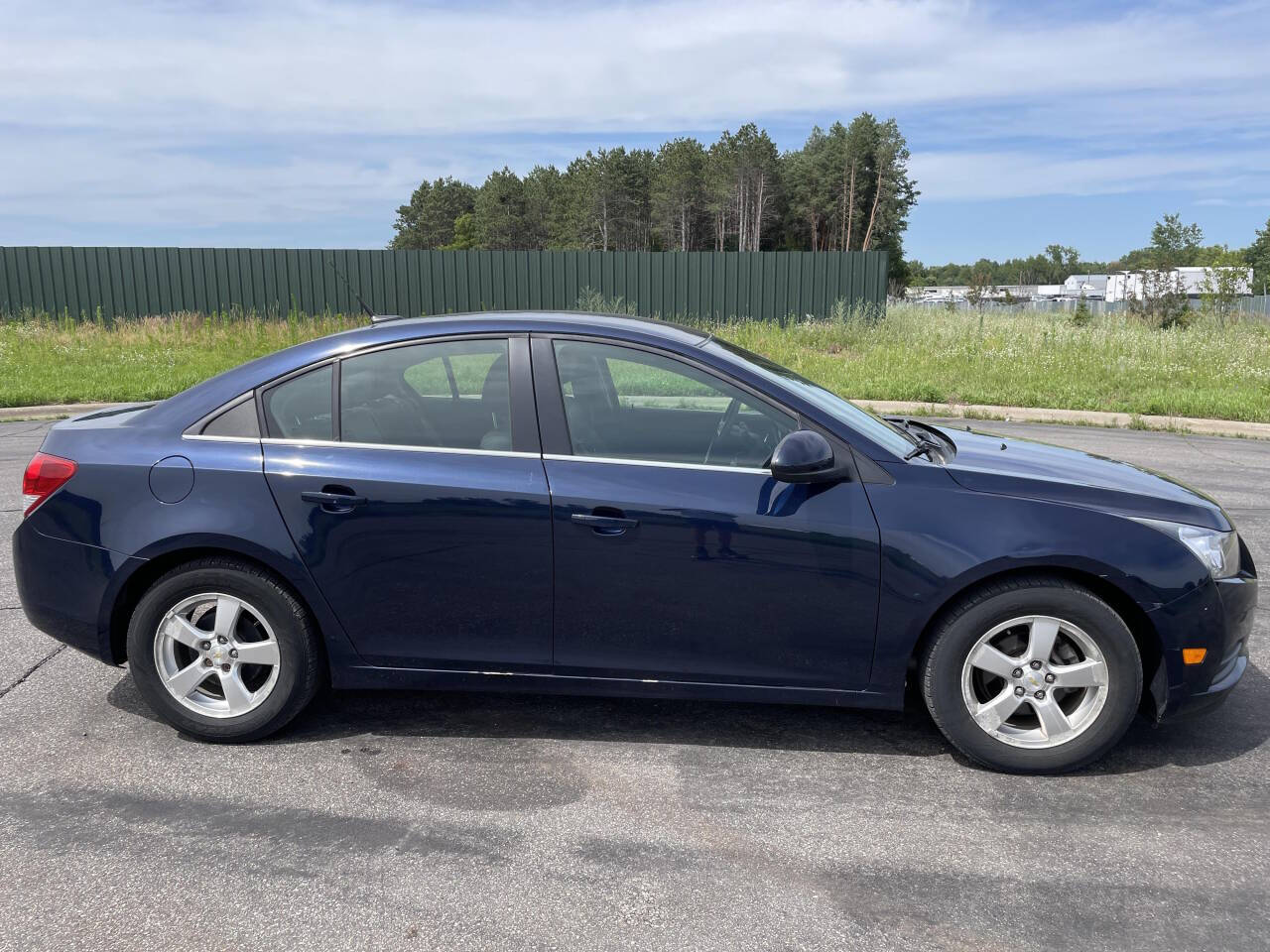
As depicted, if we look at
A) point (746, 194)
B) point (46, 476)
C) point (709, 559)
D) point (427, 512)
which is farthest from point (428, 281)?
point (746, 194)

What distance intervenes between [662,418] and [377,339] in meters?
1.19

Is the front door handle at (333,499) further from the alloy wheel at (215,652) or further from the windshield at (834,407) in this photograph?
the windshield at (834,407)

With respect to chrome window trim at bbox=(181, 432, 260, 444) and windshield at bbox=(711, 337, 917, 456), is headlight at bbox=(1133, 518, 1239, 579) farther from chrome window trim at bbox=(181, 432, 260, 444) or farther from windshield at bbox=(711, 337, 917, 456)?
chrome window trim at bbox=(181, 432, 260, 444)

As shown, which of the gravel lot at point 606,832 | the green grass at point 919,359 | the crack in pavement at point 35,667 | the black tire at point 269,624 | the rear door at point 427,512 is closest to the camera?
the gravel lot at point 606,832

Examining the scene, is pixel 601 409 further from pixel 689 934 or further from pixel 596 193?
pixel 596 193

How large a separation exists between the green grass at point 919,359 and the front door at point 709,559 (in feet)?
39.1

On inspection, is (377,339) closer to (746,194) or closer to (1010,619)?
(1010,619)

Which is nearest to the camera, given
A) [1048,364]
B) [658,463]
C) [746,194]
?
[658,463]

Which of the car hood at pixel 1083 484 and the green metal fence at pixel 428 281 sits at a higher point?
the green metal fence at pixel 428 281

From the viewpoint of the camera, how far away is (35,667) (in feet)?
15.6

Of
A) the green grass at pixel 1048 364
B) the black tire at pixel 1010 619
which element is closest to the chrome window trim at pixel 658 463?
the black tire at pixel 1010 619

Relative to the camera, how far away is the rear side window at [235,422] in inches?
156

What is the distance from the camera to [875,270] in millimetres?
27656

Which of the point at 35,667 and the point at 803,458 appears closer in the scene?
the point at 803,458
